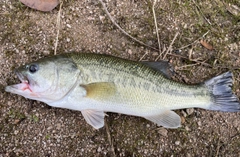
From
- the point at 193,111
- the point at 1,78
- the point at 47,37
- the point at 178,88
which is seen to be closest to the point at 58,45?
the point at 47,37

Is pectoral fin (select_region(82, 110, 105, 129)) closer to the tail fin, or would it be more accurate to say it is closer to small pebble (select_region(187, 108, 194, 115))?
small pebble (select_region(187, 108, 194, 115))

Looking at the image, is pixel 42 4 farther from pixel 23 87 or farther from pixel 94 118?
pixel 94 118

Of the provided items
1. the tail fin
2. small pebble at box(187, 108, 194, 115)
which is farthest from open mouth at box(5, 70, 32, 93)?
the tail fin

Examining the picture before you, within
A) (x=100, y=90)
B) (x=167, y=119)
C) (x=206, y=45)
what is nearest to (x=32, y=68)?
(x=100, y=90)

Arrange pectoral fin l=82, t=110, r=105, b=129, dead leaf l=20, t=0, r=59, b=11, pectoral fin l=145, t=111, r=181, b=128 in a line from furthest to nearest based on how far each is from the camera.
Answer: dead leaf l=20, t=0, r=59, b=11, pectoral fin l=145, t=111, r=181, b=128, pectoral fin l=82, t=110, r=105, b=129

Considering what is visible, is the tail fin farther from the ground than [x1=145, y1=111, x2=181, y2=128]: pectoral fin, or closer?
farther from the ground

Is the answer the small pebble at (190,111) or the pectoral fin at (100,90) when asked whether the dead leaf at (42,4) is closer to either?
the pectoral fin at (100,90)
